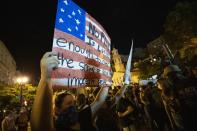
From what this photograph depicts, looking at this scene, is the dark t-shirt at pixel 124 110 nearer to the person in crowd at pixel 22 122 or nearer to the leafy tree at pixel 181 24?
the person in crowd at pixel 22 122

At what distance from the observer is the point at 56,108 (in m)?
3.46

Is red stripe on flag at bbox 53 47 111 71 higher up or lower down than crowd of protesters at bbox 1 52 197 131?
higher up

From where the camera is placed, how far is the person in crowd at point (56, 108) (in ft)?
7.29

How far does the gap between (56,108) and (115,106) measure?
4.41 metres

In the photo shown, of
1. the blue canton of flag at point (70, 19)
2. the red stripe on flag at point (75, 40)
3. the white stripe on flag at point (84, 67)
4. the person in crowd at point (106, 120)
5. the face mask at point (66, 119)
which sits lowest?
the person in crowd at point (106, 120)

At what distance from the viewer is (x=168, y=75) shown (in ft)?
19.4

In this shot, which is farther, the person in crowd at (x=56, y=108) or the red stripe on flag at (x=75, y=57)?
the red stripe on flag at (x=75, y=57)

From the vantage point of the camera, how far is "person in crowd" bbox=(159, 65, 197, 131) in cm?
570

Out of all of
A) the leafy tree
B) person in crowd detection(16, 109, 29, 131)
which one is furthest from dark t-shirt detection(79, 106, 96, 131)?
the leafy tree

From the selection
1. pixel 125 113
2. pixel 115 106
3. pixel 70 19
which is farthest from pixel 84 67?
pixel 125 113

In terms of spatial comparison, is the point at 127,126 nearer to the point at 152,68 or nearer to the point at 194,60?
the point at 194,60

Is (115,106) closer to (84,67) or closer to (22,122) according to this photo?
(84,67)

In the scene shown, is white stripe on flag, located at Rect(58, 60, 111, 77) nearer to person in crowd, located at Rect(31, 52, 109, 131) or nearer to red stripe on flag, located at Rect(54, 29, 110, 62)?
red stripe on flag, located at Rect(54, 29, 110, 62)

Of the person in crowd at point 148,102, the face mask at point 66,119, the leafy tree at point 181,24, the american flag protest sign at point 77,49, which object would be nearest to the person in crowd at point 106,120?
the american flag protest sign at point 77,49
